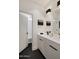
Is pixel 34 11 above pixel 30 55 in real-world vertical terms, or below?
above

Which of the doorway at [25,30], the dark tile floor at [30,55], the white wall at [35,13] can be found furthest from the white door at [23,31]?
the white wall at [35,13]

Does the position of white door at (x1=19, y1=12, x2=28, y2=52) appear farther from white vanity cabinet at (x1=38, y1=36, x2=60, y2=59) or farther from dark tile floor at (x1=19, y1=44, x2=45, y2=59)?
white vanity cabinet at (x1=38, y1=36, x2=60, y2=59)

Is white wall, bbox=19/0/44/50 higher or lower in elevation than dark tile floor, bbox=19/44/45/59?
higher

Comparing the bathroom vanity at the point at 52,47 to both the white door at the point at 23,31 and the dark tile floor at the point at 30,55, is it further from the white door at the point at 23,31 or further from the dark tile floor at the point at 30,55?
the white door at the point at 23,31

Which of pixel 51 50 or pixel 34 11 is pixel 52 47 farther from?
pixel 34 11

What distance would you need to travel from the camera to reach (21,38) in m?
4.09

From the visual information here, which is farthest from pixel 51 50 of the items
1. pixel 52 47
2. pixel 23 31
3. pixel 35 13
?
pixel 35 13

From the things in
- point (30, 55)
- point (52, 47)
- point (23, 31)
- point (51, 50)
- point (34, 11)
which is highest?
point (34, 11)

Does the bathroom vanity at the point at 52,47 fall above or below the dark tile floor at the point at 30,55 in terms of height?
above

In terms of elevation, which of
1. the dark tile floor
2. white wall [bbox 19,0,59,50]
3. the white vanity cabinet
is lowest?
the dark tile floor

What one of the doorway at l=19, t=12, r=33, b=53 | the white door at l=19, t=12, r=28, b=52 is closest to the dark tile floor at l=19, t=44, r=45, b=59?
the doorway at l=19, t=12, r=33, b=53

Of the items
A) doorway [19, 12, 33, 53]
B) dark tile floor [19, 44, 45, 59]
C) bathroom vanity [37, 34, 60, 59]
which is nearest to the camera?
bathroom vanity [37, 34, 60, 59]
